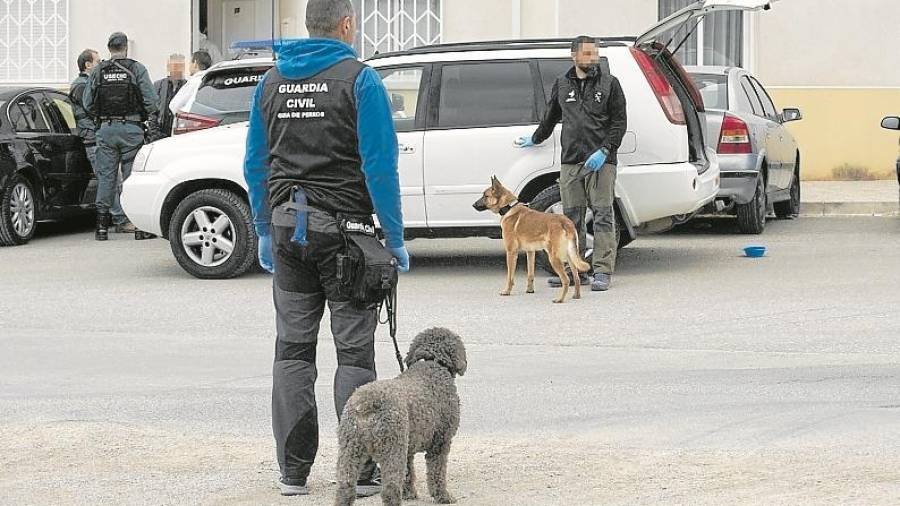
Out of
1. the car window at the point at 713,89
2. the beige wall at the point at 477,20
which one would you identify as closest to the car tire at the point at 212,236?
the car window at the point at 713,89

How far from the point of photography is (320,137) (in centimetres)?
555

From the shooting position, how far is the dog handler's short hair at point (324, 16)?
5.56 metres

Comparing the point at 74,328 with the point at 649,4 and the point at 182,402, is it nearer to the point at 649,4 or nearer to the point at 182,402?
the point at 182,402

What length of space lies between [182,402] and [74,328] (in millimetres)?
2722

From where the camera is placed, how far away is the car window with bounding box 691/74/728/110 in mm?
14961

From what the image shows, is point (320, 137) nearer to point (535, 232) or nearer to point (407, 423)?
point (407, 423)

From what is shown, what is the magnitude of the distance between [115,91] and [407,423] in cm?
1069

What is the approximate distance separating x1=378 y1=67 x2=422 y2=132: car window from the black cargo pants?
6.50 meters

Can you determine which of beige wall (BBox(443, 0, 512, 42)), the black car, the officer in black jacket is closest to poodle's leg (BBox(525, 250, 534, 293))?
the officer in black jacket

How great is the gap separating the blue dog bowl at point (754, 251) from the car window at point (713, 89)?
2.00 m

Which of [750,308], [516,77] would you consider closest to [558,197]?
[516,77]

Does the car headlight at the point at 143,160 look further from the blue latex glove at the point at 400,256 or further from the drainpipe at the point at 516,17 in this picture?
the drainpipe at the point at 516,17

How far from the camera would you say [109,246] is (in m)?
15.0

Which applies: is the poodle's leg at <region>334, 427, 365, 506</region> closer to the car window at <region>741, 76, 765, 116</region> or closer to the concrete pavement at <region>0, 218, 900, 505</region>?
the concrete pavement at <region>0, 218, 900, 505</region>
